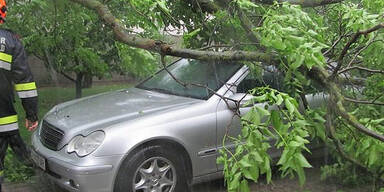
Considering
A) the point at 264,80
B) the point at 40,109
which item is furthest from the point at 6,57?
the point at 40,109

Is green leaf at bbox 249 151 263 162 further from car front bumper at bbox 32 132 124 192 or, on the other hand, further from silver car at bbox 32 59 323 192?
car front bumper at bbox 32 132 124 192

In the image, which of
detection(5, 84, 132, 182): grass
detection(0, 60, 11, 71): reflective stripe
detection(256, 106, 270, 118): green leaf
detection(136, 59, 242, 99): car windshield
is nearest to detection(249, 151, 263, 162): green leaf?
detection(256, 106, 270, 118): green leaf

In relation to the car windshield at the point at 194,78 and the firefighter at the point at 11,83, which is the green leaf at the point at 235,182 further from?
the firefighter at the point at 11,83

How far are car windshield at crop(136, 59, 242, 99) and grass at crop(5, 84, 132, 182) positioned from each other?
164 cm

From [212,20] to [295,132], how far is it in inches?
85.5

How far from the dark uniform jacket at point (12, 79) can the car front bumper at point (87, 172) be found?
2.02 feet

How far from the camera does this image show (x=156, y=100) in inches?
187

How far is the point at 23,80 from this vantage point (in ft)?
13.4

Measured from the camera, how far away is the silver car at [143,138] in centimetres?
390

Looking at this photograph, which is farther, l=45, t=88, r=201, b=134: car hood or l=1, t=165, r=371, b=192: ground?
l=1, t=165, r=371, b=192: ground

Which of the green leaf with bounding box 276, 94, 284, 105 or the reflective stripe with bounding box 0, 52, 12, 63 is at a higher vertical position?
the reflective stripe with bounding box 0, 52, 12, 63

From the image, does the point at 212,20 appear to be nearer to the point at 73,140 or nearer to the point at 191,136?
the point at 191,136

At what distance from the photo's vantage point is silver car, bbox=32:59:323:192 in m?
3.90

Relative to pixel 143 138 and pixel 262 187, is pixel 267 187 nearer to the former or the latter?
pixel 262 187
